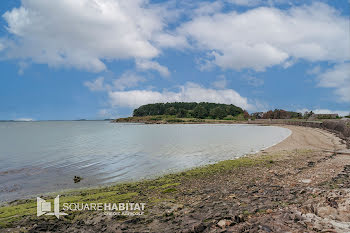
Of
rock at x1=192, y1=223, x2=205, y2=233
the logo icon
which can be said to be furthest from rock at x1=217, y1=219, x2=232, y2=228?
the logo icon

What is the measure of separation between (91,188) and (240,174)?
8.80 m

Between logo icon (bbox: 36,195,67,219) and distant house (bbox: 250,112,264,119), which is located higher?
distant house (bbox: 250,112,264,119)

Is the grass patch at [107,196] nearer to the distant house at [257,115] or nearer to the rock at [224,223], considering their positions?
the rock at [224,223]

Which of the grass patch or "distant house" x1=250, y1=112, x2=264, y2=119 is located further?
"distant house" x1=250, y1=112, x2=264, y2=119

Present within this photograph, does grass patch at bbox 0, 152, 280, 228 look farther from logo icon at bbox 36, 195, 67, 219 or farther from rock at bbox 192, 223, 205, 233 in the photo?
rock at bbox 192, 223, 205, 233

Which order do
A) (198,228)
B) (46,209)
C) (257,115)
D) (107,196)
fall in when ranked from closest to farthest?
(198,228) → (46,209) → (107,196) → (257,115)

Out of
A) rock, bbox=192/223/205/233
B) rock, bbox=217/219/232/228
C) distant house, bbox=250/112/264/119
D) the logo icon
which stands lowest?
the logo icon

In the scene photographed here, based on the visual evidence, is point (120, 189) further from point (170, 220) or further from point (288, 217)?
point (288, 217)

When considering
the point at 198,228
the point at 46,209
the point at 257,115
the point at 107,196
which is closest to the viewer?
the point at 198,228

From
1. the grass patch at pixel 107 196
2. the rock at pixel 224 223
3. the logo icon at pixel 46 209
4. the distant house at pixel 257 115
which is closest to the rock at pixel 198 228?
the rock at pixel 224 223

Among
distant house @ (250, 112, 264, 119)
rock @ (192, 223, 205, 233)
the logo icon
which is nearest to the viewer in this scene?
rock @ (192, 223, 205, 233)

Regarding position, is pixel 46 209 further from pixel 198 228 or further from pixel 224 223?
pixel 224 223

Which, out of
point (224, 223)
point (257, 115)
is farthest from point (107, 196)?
point (257, 115)

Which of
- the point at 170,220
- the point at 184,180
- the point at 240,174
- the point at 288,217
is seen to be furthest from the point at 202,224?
the point at 240,174
